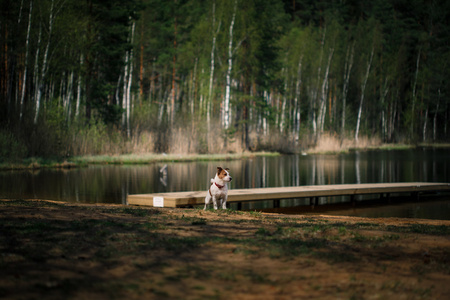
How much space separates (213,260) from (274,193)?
860cm

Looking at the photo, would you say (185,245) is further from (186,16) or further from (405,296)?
(186,16)

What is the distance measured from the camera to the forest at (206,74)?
1060 inches

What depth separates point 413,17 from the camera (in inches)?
2635

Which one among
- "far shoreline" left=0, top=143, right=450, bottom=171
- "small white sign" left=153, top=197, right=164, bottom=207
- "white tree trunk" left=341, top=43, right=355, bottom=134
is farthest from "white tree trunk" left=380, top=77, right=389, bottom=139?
"small white sign" left=153, top=197, right=164, bottom=207

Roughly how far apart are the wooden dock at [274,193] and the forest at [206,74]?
495 inches

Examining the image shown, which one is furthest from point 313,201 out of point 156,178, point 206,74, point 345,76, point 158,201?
point 345,76

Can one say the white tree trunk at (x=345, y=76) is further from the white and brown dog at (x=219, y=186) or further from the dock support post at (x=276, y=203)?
the white and brown dog at (x=219, y=186)

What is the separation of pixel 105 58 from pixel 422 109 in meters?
40.9

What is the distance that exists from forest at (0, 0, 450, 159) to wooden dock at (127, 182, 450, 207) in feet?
41.2

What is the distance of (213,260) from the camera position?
500 cm

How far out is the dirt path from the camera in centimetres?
410

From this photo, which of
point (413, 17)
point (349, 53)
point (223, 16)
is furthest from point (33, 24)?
point (413, 17)

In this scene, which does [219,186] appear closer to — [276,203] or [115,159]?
[276,203]

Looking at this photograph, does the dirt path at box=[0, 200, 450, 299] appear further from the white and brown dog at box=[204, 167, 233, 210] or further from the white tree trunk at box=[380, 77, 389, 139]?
the white tree trunk at box=[380, 77, 389, 139]
